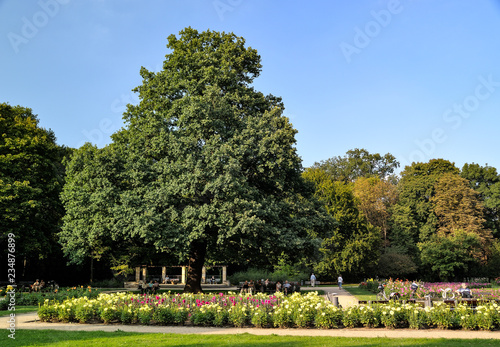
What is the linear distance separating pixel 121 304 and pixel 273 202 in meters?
9.98

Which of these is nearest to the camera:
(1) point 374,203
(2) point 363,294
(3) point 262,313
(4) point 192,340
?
Result: (4) point 192,340

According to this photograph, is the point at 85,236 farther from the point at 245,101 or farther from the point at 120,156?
the point at 245,101

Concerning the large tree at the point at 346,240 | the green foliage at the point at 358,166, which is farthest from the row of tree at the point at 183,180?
the green foliage at the point at 358,166

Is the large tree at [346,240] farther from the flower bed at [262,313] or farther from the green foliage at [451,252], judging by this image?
the flower bed at [262,313]

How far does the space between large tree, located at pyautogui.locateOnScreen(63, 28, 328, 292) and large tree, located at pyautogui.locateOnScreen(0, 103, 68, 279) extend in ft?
24.4

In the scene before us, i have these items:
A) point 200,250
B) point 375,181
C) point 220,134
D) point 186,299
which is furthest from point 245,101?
point 375,181

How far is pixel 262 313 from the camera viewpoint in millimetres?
12992

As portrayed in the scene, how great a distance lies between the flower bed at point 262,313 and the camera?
1231cm

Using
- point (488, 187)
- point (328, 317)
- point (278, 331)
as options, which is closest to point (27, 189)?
point (278, 331)

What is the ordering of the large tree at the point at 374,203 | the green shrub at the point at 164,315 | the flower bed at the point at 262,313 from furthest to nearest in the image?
1. the large tree at the point at 374,203
2. the green shrub at the point at 164,315
3. the flower bed at the point at 262,313

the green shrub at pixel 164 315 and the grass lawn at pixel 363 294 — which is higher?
the green shrub at pixel 164 315

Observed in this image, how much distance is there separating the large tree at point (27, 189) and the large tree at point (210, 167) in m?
7.44

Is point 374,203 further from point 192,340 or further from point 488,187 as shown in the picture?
point 192,340

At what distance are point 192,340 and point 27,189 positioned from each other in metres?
24.7
